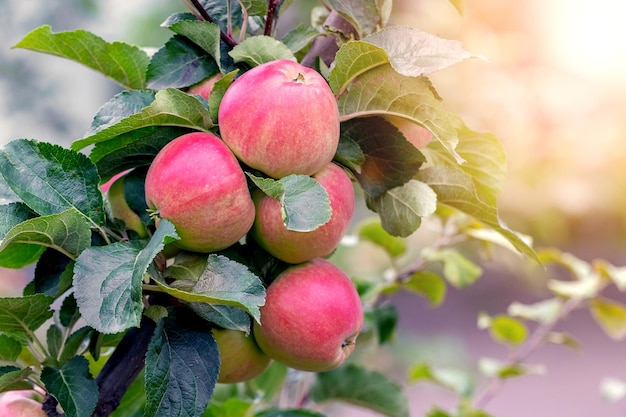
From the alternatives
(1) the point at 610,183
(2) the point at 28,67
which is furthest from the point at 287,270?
(2) the point at 28,67

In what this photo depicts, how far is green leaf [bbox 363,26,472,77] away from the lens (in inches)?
12.9

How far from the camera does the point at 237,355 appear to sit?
0.38 meters

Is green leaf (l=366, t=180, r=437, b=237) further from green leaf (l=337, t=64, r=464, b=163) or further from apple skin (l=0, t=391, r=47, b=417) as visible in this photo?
apple skin (l=0, t=391, r=47, b=417)

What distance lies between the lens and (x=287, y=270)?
38 centimetres

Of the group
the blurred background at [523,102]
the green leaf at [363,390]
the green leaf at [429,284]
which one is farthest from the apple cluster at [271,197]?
the blurred background at [523,102]

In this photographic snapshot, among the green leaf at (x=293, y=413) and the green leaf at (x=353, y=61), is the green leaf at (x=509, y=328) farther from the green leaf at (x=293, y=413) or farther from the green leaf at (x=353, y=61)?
the green leaf at (x=353, y=61)

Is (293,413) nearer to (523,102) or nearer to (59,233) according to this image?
(59,233)

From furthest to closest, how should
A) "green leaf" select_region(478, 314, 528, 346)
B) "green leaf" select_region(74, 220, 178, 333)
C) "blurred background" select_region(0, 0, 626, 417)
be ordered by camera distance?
"blurred background" select_region(0, 0, 626, 417) → "green leaf" select_region(478, 314, 528, 346) → "green leaf" select_region(74, 220, 178, 333)

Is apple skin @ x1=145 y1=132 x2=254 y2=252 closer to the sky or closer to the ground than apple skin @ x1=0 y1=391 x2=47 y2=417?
closer to the sky

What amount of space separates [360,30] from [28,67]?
1.71m

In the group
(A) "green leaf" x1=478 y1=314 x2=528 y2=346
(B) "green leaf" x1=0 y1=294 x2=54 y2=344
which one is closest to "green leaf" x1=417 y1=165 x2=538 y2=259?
(B) "green leaf" x1=0 y1=294 x2=54 y2=344

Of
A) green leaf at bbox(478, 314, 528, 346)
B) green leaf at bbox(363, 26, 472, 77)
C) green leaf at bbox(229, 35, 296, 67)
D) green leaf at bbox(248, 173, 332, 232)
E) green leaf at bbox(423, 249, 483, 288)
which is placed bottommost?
green leaf at bbox(478, 314, 528, 346)

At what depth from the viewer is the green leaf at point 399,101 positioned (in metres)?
0.35

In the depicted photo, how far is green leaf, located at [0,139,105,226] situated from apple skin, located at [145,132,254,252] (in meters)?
0.03
